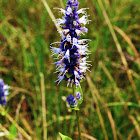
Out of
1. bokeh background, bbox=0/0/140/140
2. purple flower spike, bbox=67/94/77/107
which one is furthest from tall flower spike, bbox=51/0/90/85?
Answer: bokeh background, bbox=0/0/140/140

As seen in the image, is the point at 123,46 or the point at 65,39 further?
the point at 123,46

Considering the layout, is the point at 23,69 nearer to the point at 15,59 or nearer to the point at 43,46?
the point at 15,59

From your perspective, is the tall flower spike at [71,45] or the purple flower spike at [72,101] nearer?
the tall flower spike at [71,45]

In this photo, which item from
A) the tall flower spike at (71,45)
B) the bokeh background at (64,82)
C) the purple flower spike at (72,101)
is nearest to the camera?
the tall flower spike at (71,45)

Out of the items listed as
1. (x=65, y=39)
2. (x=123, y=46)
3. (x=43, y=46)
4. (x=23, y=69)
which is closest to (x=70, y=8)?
(x=65, y=39)

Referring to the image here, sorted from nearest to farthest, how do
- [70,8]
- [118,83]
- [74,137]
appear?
1. [70,8]
2. [74,137]
3. [118,83]

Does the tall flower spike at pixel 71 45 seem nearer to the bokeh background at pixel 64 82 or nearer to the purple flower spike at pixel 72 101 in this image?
the purple flower spike at pixel 72 101

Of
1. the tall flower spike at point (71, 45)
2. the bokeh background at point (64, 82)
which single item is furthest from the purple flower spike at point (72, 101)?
the bokeh background at point (64, 82)

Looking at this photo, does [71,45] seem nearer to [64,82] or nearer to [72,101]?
[72,101]
